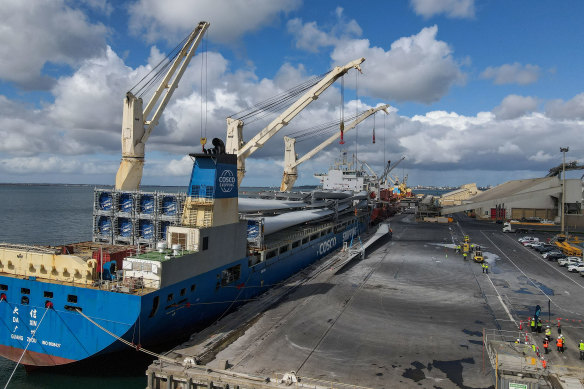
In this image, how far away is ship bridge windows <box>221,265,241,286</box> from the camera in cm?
2417

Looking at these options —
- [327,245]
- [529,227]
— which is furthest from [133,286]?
[529,227]

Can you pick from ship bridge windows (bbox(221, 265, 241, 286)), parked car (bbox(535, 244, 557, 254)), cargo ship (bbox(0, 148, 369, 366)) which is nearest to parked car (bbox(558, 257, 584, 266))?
parked car (bbox(535, 244, 557, 254))

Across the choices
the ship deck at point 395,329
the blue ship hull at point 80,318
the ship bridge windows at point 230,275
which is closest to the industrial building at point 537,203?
the ship deck at point 395,329

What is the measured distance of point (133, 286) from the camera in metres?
18.3

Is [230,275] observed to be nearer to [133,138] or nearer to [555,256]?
[133,138]

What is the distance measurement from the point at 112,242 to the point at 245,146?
2326 cm

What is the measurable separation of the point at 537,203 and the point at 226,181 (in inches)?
3539

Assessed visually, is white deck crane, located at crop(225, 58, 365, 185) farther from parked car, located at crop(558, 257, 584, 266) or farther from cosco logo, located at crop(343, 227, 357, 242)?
parked car, located at crop(558, 257, 584, 266)

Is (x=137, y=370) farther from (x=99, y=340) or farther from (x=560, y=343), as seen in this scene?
(x=560, y=343)

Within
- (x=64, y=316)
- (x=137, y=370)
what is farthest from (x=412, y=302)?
(x=64, y=316)

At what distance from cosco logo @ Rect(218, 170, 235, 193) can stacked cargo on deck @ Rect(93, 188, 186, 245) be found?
4.19 m

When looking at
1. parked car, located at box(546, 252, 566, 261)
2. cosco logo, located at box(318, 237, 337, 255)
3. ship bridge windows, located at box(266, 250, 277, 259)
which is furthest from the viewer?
cosco logo, located at box(318, 237, 337, 255)

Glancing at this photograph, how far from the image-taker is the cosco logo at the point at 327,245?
4300cm

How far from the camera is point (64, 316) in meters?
18.3
